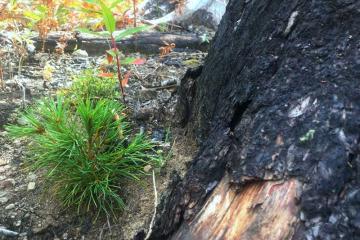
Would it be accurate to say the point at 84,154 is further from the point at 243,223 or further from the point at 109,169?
the point at 243,223

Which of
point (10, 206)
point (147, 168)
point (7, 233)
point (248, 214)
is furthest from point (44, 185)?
point (248, 214)

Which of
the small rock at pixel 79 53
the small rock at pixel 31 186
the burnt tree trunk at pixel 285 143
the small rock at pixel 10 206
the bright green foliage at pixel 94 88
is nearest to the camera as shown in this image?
the burnt tree trunk at pixel 285 143

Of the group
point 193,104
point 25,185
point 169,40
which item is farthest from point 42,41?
point 193,104

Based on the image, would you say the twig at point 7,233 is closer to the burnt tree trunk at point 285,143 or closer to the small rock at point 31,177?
the small rock at point 31,177

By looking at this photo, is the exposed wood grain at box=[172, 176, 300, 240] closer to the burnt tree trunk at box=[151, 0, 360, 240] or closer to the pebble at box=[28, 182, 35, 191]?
the burnt tree trunk at box=[151, 0, 360, 240]

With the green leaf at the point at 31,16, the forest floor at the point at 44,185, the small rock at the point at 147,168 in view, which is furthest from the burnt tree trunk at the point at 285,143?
the green leaf at the point at 31,16

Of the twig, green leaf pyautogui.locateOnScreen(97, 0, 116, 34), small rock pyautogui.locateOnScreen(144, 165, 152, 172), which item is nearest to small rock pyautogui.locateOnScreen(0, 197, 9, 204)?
the twig
